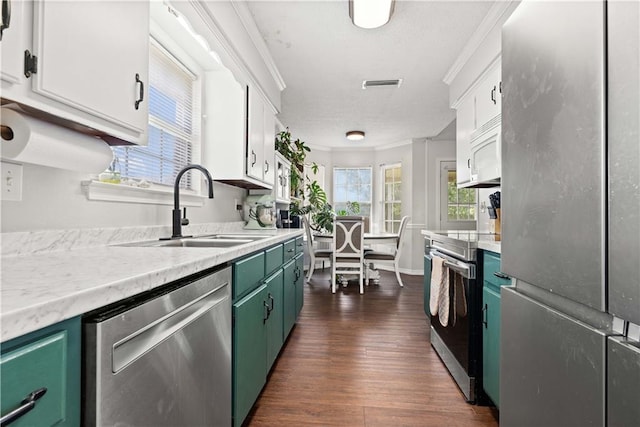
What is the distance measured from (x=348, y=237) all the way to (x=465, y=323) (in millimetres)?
2891

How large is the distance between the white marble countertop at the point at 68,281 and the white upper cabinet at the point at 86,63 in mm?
433

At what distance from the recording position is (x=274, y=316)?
2.02m

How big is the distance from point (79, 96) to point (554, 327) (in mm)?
1482

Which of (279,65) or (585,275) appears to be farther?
(279,65)

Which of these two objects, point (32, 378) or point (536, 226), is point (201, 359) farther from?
point (536, 226)

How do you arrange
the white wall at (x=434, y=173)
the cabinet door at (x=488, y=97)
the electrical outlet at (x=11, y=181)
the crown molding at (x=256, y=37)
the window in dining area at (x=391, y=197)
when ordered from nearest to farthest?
the electrical outlet at (x=11, y=181) → the crown molding at (x=256, y=37) → the cabinet door at (x=488, y=97) → the white wall at (x=434, y=173) → the window in dining area at (x=391, y=197)

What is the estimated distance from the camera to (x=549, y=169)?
2.68ft

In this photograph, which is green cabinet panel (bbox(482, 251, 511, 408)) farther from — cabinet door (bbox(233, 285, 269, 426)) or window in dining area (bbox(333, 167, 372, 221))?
window in dining area (bbox(333, 167, 372, 221))

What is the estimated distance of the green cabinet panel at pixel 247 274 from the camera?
1343mm

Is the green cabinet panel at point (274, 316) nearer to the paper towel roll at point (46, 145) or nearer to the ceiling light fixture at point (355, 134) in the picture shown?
the paper towel roll at point (46, 145)

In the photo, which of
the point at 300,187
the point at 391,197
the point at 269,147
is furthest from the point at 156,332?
the point at 391,197

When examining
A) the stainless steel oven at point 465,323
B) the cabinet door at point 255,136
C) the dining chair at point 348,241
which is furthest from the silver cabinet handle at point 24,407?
the dining chair at point 348,241

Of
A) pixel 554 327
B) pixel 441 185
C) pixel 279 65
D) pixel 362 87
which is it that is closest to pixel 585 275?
pixel 554 327

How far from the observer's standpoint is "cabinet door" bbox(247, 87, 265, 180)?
2.65 m
